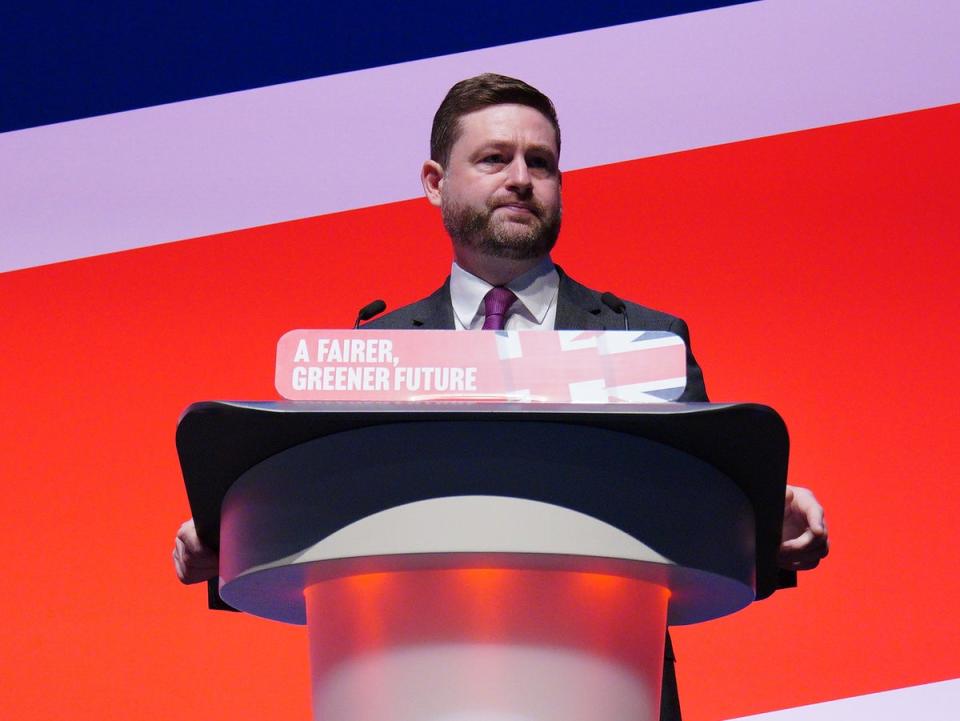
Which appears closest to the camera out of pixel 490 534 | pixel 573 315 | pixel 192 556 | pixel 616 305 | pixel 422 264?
pixel 490 534

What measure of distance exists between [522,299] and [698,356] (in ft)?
2.20

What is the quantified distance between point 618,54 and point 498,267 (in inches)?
38.1

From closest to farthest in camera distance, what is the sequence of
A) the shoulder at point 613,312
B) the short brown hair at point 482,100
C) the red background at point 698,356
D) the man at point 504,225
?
the shoulder at point 613,312, the man at point 504,225, the short brown hair at point 482,100, the red background at point 698,356

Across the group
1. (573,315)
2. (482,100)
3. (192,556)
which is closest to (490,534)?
(192,556)

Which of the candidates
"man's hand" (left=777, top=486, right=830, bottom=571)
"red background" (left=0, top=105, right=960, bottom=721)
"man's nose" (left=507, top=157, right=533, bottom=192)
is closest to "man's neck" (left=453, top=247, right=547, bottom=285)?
"man's nose" (left=507, top=157, right=533, bottom=192)

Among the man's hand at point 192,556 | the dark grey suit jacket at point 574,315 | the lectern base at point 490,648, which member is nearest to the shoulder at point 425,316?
the dark grey suit jacket at point 574,315

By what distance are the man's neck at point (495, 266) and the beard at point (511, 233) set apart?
0.01m

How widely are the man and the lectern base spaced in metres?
0.92

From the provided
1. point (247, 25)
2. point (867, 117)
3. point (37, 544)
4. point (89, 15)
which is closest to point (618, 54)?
Answer: point (867, 117)

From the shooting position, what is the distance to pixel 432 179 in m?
2.14

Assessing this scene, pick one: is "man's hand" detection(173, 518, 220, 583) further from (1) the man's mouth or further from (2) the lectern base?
(1) the man's mouth

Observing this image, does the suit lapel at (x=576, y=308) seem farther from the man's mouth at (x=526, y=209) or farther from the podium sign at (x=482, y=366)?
the podium sign at (x=482, y=366)

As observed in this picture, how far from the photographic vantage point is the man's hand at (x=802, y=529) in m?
1.17

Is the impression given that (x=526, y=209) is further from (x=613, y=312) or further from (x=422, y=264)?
(x=422, y=264)
